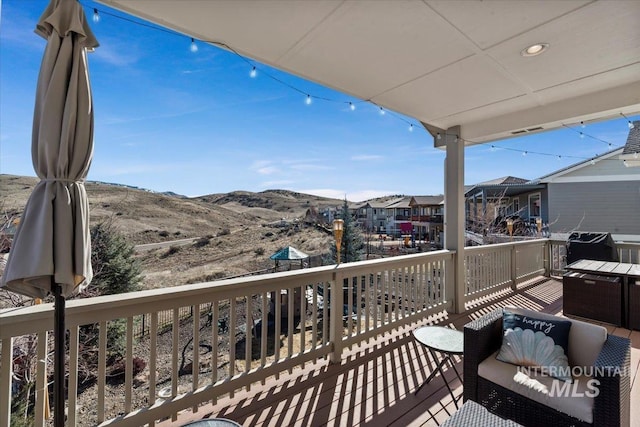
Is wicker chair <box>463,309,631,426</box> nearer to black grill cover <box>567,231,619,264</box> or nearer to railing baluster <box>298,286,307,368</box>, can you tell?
railing baluster <box>298,286,307,368</box>

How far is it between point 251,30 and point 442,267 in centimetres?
384

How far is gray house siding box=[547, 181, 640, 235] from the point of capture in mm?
10867

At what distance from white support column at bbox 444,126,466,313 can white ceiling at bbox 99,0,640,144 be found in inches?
32.7

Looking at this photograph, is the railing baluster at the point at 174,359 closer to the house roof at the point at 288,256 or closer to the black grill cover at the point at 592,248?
the black grill cover at the point at 592,248

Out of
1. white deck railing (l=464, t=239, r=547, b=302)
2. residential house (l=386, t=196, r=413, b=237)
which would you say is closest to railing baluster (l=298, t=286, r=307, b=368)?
white deck railing (l=464, t=239, r=547, b=302)

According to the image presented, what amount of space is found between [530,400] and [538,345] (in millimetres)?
354

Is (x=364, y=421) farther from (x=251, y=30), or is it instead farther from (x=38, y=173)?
(x=251, y=30)

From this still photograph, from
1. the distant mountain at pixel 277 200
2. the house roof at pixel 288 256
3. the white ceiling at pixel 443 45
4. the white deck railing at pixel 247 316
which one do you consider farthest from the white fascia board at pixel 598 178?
the house roof at pixel 288 256

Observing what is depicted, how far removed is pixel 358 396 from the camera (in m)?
2.43

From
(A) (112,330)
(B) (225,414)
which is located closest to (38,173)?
(B) (225,414)

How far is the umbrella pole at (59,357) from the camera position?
1355 mm

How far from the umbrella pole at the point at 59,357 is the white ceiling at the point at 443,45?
1.84m

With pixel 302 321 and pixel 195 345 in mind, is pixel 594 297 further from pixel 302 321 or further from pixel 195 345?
pixel 195 345

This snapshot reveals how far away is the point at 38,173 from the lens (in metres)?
1.34
